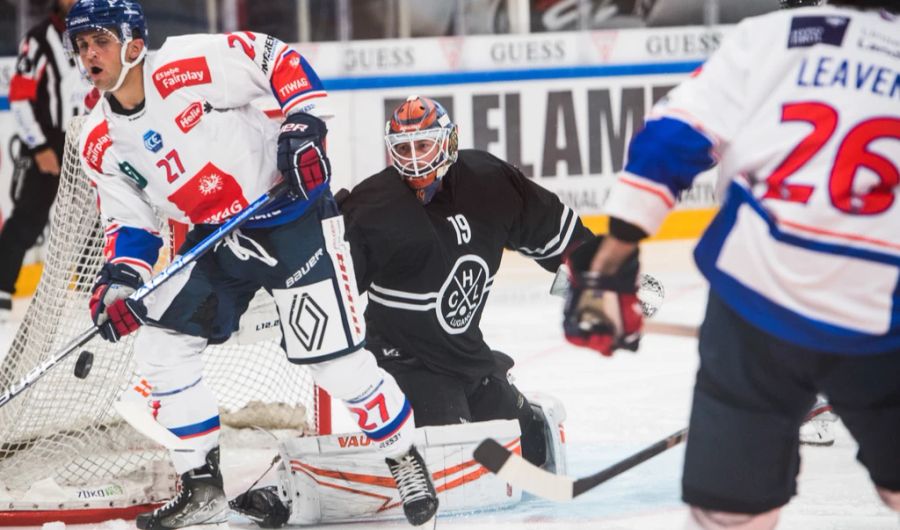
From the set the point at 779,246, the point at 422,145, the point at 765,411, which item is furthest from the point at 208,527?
the point at 779,246

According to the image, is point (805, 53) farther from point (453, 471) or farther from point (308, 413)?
point (308, 413)

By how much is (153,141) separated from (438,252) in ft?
2.23

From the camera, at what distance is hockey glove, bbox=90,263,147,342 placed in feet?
9.14

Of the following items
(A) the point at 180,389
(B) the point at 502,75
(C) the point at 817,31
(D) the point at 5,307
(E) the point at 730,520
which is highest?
(C) the point at 817,31

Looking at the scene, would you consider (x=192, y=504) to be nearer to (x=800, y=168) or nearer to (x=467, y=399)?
(x=467, y=399)

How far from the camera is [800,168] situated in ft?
5.57

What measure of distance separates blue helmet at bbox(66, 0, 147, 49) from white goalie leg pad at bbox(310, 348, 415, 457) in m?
0.75

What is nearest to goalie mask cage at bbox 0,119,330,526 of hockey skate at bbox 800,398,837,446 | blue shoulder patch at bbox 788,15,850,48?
hockey skate at bbox 800,398,837,446

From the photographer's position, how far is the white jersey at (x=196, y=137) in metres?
2.77

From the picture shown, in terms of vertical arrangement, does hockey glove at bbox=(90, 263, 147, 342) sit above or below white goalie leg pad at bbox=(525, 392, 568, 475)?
above

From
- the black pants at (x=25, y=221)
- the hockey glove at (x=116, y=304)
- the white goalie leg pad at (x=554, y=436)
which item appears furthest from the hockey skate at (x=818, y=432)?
the black pants at (x=25, y=221)

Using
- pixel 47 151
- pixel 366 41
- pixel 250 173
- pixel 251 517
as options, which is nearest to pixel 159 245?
pixel 250 173

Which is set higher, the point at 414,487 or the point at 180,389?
the point at 180,389

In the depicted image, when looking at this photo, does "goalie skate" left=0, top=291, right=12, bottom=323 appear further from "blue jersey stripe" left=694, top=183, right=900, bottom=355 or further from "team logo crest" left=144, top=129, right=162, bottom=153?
"blue jersey stripe" left=694, top=183, right=900, bottom=355
